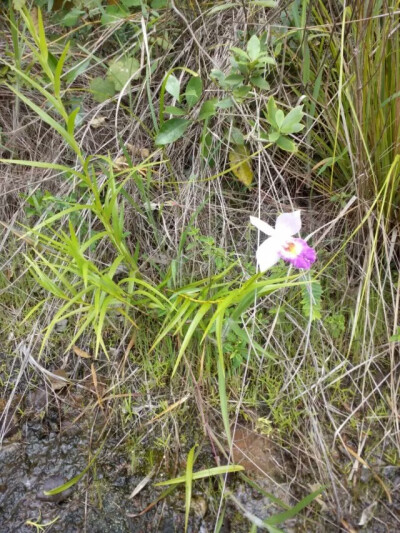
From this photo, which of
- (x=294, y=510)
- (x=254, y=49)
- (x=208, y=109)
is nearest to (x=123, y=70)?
(x=208, y=109)

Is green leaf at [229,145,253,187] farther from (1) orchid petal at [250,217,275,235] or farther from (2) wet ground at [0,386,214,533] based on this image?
(2) wet ground at [0,386,214,533]

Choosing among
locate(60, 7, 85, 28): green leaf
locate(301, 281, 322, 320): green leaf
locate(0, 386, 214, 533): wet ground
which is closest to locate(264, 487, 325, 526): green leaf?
locate(0, 386, 214, 533): wet ground

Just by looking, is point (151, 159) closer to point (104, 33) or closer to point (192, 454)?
point (104, 33)

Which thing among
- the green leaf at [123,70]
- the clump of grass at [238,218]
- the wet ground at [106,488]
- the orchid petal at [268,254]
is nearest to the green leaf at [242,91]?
the clump of grass at [238,218]

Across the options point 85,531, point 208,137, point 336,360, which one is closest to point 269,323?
point 336,360

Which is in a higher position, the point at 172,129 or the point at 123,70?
the point at 123,70

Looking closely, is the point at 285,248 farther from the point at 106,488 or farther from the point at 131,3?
the point at 131,3

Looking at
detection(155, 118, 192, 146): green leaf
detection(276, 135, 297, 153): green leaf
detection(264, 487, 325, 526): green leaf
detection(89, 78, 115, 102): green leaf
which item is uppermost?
detection(89, 78, 115, 102): green leaf
